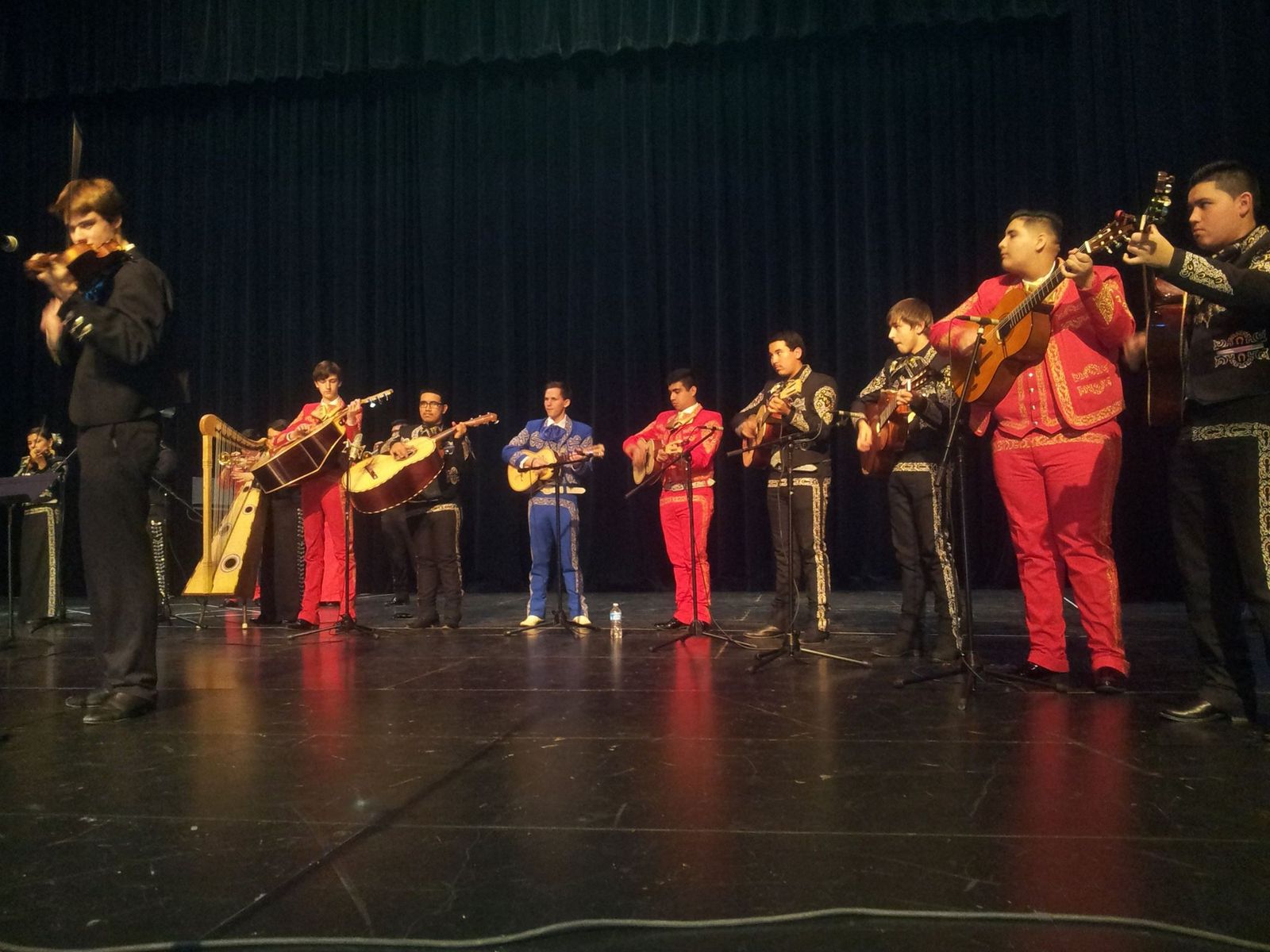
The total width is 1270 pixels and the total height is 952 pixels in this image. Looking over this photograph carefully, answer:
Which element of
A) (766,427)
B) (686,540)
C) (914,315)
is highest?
(914,315)

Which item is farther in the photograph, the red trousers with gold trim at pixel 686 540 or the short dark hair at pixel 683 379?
the short dark hair at pixel 683 379

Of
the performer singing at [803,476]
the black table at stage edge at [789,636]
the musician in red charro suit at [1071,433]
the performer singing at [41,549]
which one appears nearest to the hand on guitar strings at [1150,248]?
the musician in red charro suit at [1071,433]

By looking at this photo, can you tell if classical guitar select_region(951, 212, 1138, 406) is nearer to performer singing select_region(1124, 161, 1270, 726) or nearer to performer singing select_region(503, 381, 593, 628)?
performer singing select_region(1124, 161, 1270, 726)

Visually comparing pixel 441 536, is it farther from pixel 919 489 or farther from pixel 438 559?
pixel 919 489

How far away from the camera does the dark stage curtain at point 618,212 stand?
377 inches

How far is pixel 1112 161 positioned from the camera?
28.3 ft

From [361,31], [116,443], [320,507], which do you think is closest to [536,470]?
[320,507]

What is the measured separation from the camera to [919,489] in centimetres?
518

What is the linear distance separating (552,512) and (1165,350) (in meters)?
4.42

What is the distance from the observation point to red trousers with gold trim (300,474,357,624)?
7.15 m

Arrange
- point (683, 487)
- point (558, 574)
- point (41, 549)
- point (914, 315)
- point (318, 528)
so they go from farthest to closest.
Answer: point (41, 549) < point (318, 528) < point (558, 574) < point (683, 487) < point (914, 315)

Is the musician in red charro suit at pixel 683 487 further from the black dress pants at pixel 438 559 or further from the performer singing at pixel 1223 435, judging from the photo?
the performer singing at pixel 1223 435

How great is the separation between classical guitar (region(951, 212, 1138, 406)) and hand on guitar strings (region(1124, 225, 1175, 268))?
492 millimetres

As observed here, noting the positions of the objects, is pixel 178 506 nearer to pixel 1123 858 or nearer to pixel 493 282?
pixel 493 282
